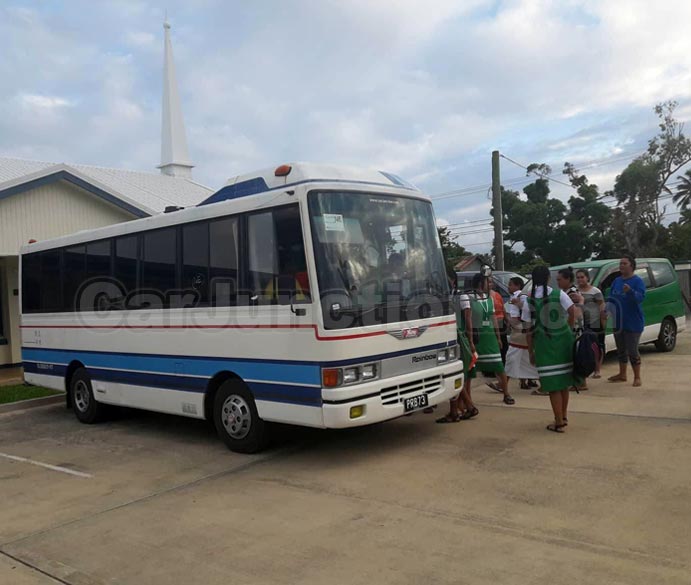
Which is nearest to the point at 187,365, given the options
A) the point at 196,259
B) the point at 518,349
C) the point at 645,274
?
the point at 196,259

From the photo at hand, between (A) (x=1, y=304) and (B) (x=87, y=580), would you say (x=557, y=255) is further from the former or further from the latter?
(B) (x=87, y=580)

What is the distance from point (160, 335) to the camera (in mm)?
8125

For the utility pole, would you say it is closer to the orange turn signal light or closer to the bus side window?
the bus side window

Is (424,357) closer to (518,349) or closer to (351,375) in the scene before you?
(351,375)

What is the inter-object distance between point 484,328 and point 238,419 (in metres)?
3.26

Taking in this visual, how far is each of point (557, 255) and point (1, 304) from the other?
31.2 m

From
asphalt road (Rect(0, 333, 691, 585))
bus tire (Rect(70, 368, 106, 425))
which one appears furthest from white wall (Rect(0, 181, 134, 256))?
asphalt road (Rect(0, 333, 691, 585))

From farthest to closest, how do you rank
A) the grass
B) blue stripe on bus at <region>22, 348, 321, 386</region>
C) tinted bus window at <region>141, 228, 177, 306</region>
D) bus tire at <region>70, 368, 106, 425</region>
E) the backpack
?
the grass < bus tire at <region>70, 368, 106, 425</region> < tinted bus window at <region>141, 228, 177, 306</region> < the backpack < blue stripe on bus at <region>22, 348, 321, 386</region>

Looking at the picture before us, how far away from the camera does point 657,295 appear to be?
41.1 ft

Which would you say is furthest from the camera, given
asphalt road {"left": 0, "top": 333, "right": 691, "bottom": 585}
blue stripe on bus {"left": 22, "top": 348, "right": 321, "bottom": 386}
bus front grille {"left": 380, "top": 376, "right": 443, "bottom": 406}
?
bus front grille {"left": 380, "top": 376, "right": 443, "bottom": 406}

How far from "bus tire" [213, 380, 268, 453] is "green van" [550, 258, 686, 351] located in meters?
7.26

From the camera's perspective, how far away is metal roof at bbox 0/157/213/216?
14119mm

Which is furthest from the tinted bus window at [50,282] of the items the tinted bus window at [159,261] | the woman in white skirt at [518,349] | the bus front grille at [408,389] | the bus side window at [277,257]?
the woman in white skirt at [518,349]

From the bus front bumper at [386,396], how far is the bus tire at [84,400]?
483 cm
